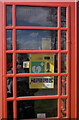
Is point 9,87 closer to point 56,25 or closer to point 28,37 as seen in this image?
point 28,37

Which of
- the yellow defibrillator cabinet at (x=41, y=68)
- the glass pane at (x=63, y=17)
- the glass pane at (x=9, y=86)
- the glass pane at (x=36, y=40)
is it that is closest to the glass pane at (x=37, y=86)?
the yellow defibrillator cabinet at (x=41, y=68)

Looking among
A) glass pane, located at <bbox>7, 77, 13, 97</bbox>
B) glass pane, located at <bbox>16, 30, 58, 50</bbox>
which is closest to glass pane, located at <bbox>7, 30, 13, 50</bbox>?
glass pane, located at <bbox>16, 30, 58, 50</bbox>

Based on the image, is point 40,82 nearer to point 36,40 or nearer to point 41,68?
point 41,68

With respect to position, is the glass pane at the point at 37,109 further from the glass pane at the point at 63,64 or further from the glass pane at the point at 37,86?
the glass pane at the point at 63,64

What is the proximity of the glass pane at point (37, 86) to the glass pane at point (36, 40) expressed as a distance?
55cm

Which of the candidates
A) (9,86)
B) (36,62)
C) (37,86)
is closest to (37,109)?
(37,86)

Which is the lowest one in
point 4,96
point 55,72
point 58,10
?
point 4,96

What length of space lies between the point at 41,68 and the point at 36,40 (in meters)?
0.51

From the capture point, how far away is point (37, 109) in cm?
238

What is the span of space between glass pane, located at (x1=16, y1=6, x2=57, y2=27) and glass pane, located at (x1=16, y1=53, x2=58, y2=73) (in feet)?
1.81

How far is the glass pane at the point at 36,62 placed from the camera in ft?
7.60

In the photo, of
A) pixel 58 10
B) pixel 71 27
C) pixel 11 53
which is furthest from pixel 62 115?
pixel 58 10

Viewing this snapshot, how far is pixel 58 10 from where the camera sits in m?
2.31

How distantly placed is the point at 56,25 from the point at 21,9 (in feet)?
2.25
